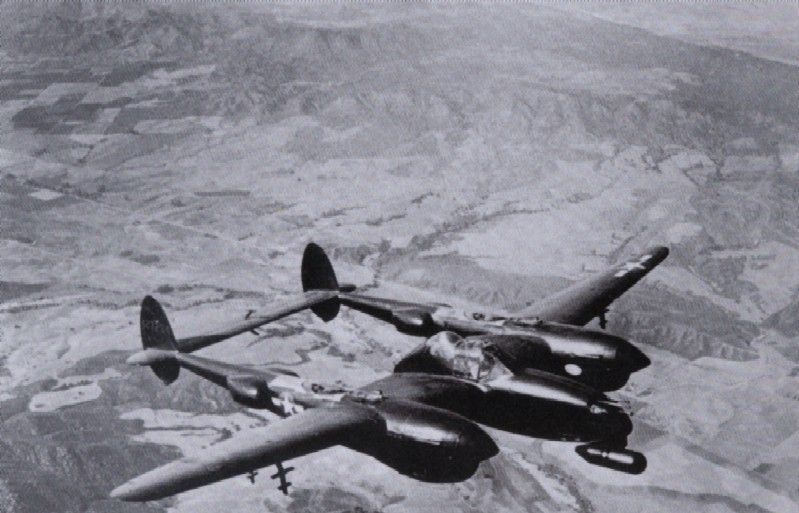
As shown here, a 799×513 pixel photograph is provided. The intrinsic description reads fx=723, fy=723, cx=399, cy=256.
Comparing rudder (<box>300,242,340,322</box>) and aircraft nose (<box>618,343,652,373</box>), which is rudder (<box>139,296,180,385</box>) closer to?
rudder (<box>300,242,340,322</box>)

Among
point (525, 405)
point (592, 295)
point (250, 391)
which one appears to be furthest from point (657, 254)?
point (250, 391)

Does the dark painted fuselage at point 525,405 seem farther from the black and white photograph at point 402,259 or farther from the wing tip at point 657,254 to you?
the wing tip at point 657,254

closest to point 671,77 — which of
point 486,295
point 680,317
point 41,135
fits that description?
point 680,317

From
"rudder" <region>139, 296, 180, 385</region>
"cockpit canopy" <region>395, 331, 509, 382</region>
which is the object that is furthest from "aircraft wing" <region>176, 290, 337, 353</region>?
"cockpit canopy" <region>395, 331, 509, 382</region>

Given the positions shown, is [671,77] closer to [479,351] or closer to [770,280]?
[770,280]

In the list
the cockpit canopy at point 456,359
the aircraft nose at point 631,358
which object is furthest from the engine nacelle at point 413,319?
the aircraft nose at point 631,358

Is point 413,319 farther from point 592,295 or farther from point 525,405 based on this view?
point 525,405

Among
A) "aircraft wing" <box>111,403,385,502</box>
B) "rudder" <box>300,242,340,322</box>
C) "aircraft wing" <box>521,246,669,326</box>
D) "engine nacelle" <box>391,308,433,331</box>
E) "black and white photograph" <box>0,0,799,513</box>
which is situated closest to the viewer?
"aircraft wing" <box>111,403,385,502</box>
